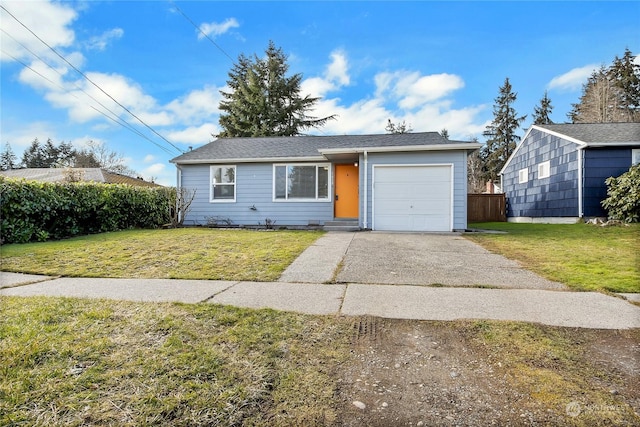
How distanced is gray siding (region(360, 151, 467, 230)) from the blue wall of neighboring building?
18.1 ft

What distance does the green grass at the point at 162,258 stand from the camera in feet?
15.9

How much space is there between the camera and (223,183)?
1223 cm

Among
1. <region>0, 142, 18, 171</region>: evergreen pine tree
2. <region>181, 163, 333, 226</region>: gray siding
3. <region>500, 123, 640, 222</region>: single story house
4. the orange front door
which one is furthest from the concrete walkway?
<region>0, 142, 18, 171</region>: evergreen pine tree

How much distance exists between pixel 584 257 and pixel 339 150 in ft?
21.7

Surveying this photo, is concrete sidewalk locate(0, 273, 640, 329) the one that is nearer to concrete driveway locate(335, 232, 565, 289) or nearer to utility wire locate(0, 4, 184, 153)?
concrete driveway locate(335, 232, 565, 289)

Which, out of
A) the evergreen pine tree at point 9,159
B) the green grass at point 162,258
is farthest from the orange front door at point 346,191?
the evergreen pine tree at point 9,159

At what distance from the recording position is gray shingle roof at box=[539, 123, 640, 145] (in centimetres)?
1130

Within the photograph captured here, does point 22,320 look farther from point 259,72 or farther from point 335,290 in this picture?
point 259,72

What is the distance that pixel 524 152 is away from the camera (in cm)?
1630

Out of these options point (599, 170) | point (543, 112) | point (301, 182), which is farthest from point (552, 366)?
point (543, 112)

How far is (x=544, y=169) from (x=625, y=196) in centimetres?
415

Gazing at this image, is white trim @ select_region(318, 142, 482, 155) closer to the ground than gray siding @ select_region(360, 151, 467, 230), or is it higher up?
higher up

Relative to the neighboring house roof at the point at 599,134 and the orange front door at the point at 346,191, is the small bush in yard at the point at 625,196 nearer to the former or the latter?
the neighboring house roof at the point at 599,134

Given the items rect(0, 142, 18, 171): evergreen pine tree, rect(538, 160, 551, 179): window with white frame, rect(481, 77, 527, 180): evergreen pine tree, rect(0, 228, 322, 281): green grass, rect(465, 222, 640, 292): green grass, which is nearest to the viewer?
rect(465, 222, 640, 292): green grass
